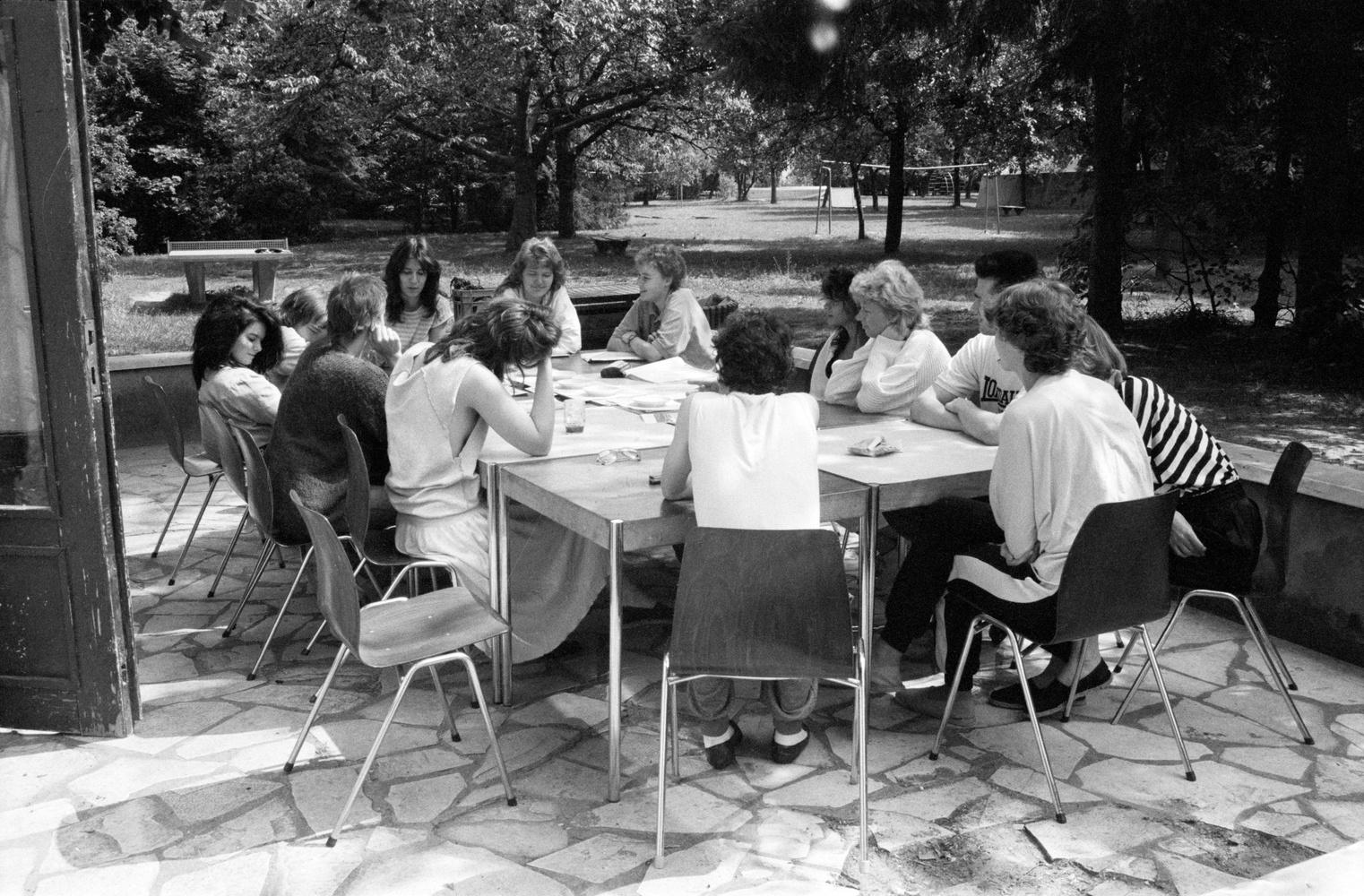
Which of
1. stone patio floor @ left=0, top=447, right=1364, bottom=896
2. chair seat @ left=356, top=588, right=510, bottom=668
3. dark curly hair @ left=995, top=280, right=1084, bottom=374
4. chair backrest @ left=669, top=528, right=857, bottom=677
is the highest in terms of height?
dark curly hair @ left=995, top=280, right=1084, bottom=374

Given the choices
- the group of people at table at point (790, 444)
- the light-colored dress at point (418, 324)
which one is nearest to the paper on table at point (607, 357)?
the light-colored dress at point (418, 324)

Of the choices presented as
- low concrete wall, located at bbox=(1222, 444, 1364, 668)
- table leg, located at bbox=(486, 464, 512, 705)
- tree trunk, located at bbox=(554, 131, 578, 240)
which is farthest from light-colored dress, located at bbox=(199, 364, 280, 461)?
tree trunk, located at bbox=(554, 131, 578, 240)

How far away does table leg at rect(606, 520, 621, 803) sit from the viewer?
3.48 m

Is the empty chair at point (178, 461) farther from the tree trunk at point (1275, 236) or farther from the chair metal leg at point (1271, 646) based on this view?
the tree trunk at point (1275, 236)

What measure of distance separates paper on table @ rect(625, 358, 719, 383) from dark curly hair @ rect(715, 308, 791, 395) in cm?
221

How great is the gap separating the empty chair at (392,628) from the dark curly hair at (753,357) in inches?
38.5

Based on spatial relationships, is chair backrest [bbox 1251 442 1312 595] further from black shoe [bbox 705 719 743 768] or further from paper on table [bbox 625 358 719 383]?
paper on table [bbox 625 358 719 383]

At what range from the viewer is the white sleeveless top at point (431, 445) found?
4211 millimetres

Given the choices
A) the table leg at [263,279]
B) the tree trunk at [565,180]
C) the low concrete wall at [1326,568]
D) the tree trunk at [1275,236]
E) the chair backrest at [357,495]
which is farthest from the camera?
the tree trunk at [565,180]

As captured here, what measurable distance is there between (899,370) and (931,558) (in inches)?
44.9

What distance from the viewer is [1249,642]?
490 centimetres

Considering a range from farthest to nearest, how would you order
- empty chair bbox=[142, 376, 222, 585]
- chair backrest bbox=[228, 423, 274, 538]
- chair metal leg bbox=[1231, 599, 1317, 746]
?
empty chair bbox=[142, 376, 222, 585]
chair backrest bbox=[228, 423, 274, 538]
chair metal leg bbox=[1231, 599, 1317, 746]

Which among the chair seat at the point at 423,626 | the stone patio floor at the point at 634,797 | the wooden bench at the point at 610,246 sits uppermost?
the wooden bench at the point at 610,246

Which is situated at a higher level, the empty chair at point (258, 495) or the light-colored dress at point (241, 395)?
the light-colored dress at point (241, 395)
